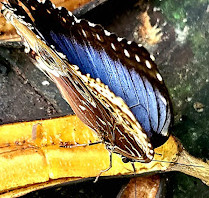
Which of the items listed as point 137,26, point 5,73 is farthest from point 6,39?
point 137,26

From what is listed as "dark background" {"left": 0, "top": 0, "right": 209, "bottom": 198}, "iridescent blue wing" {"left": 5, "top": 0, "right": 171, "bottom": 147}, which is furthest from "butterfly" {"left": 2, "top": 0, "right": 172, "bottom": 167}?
"dark background" {"left": 0, "top": 0, "right": 209, "bottom": 198}

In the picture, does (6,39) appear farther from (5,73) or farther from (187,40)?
(187,40)

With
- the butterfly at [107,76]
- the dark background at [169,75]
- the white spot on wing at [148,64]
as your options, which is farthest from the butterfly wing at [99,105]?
the dark background at [169,75]

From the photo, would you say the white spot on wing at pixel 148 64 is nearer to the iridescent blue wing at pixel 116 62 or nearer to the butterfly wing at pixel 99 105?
the iridescent blue wing at pixel 116 62

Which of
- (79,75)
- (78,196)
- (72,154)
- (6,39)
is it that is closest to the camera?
(79,75)

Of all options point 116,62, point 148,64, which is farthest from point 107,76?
point 148,64

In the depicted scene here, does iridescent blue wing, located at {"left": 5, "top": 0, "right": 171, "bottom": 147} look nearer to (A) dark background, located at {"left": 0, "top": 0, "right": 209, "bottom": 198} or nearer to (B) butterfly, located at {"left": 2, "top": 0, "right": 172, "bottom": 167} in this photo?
(B) butterfly, located at {"left": 2, "top": 0, "right": 172, "bottom": 167}

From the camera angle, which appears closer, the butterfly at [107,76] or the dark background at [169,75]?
the butterfly at [107,76]

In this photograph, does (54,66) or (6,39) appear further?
(6,39)
